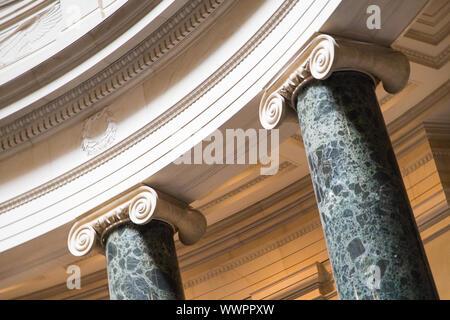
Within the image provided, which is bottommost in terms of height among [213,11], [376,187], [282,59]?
[376,187]

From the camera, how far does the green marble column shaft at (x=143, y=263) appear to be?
965 centimetres

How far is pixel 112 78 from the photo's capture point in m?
10.9

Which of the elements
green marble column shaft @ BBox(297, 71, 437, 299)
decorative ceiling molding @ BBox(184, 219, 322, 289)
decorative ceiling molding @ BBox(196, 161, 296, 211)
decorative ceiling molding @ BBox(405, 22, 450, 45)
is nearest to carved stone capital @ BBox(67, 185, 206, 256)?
green marble column shaft @ BBox(297, 71, 437, 299)

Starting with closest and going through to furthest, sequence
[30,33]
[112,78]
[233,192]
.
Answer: [112,78] → [30,33] → [233,192]

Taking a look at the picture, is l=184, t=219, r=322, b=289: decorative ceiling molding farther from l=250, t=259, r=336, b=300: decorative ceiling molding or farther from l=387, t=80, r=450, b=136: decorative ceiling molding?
l=387, t=80, r=450, b=136: decorative ceiling molding

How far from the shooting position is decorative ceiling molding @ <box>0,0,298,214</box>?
9.32m

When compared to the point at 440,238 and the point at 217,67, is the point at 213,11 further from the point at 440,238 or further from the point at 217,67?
the point at 440,238

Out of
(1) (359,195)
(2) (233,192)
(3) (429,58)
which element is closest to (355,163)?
(1) (359,195)

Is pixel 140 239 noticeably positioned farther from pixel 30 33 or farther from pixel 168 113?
pixel 30 33

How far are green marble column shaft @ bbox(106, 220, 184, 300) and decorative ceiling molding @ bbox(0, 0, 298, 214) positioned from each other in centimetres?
113

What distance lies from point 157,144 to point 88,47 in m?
1.79

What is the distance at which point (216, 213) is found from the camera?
13.9 m

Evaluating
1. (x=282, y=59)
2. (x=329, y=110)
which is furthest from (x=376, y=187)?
(x=282, y=59)

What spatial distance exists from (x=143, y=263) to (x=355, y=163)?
10.8ft
